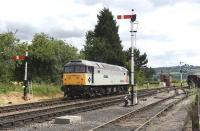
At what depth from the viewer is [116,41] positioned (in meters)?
78.4

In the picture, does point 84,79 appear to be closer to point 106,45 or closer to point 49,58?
point 49,58

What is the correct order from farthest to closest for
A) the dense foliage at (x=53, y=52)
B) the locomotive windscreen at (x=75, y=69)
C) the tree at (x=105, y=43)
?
the tree at (x=105, y=43), the dense foliage at (x=53, y=52), the locomotive windscreen at (x=75, y=69)

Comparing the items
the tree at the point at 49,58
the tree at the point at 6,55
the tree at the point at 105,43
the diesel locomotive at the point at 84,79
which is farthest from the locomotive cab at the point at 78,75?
the tree at the point at 105,43

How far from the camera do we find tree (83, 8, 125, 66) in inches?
2933

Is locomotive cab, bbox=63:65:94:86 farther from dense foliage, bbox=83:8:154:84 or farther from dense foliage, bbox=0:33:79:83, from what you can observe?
dense foliage, bbox=83:8:154:84

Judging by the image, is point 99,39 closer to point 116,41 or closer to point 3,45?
point 116,41

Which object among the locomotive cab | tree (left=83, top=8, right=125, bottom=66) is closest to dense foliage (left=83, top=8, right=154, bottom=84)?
tree (left=83, top=8, right=125, bottom=66)

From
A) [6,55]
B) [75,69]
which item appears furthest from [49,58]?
[75,69]

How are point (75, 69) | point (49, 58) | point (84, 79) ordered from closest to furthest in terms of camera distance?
point (84, 79), point (75, 69), point (49, 58)

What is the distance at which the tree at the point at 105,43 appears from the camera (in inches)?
2933

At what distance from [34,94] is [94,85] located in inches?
201

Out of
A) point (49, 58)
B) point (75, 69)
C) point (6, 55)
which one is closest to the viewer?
point (75, 69)

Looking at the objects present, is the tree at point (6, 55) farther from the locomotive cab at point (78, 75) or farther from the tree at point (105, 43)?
the tree at point (105, 43)

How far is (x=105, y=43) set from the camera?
Answer: 7550cm
